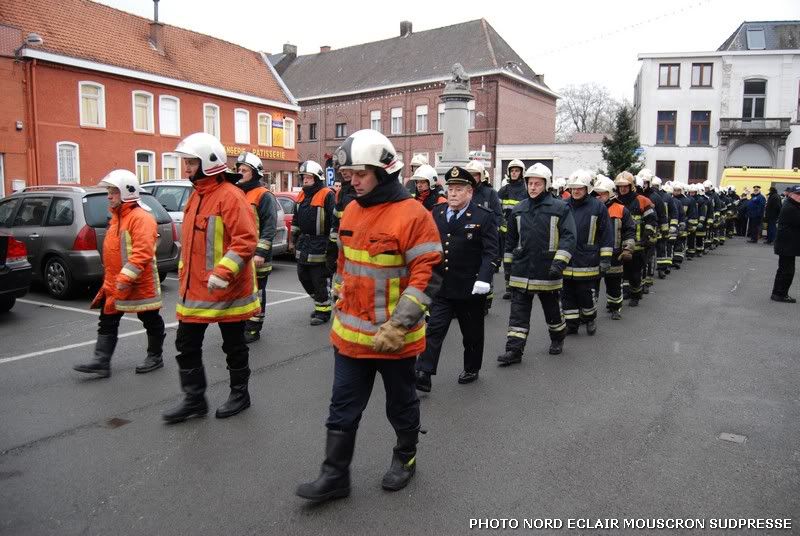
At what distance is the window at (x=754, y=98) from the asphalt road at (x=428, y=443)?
4131 cm

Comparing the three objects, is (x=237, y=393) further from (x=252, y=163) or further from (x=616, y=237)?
(x=616, y=237)

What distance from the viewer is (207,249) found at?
4.70 metres

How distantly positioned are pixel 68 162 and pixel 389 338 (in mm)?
26411

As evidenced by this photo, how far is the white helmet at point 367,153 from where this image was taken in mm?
3562

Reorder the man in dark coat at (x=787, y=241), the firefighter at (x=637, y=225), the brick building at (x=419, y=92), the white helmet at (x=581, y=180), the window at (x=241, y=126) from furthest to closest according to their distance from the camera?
the brick building at (x=419, y=92) < the window at (x=241, y=126) < the man in dark coat at (x=787, y=241) < the firefighter at (x=637, y=225) < the white helmet at (x=581, y=180)

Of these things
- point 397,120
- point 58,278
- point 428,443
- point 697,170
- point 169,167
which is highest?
point 397,120

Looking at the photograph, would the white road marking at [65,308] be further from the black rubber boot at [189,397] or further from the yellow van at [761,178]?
the yellow van at [761,178]

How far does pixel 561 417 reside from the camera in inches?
202

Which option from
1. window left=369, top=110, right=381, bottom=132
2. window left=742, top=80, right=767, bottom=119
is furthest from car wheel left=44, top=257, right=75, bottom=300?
window left=742, top=80, right=767, bottom=119

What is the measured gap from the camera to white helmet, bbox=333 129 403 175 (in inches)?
140

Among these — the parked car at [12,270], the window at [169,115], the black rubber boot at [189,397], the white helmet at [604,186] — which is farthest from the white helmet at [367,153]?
the window at [169,115]

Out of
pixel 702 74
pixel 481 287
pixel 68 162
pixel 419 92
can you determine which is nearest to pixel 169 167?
pixel 68 162

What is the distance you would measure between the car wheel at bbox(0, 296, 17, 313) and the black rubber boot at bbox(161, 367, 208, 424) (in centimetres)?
505

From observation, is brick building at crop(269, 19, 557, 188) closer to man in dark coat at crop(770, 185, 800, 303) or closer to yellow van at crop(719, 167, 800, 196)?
yellow van at crop(719, 167, 800, 196)
